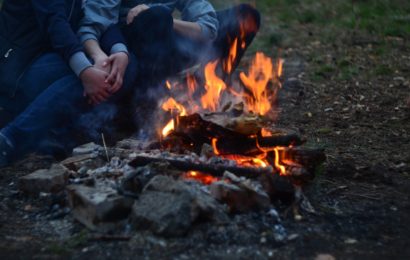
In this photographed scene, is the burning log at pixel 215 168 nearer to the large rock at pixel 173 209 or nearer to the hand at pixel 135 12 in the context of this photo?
the large rock at pixel 173 209

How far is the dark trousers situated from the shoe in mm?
1167

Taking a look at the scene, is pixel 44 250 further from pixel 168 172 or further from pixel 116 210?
pixel 168 172

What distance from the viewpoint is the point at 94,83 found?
3.92 meters

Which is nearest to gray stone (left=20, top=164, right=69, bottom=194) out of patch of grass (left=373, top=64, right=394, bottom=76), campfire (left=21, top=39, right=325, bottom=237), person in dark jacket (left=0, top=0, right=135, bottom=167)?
campfire (left=21, top=39, right=325, bottom=237)

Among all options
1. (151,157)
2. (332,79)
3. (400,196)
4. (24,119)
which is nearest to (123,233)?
(151,157)

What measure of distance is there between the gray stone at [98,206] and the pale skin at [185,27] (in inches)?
70.4

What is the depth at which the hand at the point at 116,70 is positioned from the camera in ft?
13.1

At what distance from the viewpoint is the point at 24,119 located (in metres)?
3.95

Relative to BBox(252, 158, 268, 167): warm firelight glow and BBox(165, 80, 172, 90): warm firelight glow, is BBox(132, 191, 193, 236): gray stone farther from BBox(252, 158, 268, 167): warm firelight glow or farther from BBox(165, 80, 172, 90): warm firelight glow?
BBox(165, 80, 172, 90): warm firelight glow

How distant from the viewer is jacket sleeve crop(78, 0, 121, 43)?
13.7ft

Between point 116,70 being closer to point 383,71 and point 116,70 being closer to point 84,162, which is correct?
point 84,162

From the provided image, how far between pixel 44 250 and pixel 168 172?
2.66 feet

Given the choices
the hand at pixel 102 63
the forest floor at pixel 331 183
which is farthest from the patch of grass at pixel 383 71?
the hand at pixel 102 63

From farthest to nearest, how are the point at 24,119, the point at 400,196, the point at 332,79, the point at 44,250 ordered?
the point at 332,79, the point at 24,119, the point at 400,196, the point at 44,250
